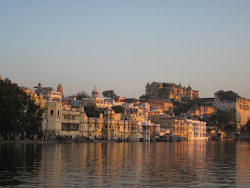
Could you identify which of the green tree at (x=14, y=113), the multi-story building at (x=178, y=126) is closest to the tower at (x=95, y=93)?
the multi-story building at (x=178, y=126)

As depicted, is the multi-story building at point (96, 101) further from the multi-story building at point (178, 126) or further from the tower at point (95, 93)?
the multi-story building at point (178, 126)

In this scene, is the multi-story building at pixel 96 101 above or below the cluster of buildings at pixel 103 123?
above

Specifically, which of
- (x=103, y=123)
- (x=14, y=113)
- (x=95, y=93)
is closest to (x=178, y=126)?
(x=95, y=93)

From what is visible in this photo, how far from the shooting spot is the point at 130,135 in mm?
121250

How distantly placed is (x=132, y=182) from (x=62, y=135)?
71396 mm

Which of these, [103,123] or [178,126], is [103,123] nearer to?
[103,123]

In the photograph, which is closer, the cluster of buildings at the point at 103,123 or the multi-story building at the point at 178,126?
the cluster of buildings at the point at 103,123

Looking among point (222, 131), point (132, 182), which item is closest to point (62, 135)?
point (132, 182)

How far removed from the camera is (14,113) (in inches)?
2456

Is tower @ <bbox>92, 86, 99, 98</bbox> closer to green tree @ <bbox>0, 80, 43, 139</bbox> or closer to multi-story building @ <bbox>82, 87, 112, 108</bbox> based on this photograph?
multi-story building @ <bbox>82, 87, 112, 108</bbox>

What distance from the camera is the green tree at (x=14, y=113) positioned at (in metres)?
61.6

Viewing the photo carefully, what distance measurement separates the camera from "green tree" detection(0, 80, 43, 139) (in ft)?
202

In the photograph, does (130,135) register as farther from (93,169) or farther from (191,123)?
(93,169)

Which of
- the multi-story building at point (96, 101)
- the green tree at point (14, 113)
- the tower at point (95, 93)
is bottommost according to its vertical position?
the green tree at point (14, 113)
